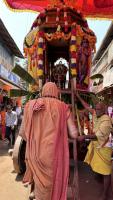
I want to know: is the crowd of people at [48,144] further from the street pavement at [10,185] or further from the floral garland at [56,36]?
the floral garland at [56,36]

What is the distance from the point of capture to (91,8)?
12.0 meters

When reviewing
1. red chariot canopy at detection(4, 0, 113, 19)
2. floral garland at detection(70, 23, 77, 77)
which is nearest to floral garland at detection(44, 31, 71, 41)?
floral garland at detection(70, 23, 77, 77)

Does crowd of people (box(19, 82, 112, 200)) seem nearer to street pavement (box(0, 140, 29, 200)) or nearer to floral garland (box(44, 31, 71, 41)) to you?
street pavement (box(0, 140, 29, 200))

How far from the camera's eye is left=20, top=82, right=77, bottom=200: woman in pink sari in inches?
158

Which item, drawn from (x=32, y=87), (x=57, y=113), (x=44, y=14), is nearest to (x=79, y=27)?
(x=44, y=14)

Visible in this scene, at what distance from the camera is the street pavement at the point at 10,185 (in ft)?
19.4

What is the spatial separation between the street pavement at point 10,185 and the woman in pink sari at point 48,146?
6.03ft

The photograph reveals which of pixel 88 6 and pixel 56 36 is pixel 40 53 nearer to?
pixel 56 36

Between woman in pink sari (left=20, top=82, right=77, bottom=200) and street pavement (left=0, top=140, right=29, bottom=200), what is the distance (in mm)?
1838

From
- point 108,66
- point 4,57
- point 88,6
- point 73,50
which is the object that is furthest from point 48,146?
point 4,57

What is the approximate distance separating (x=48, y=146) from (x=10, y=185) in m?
3.00

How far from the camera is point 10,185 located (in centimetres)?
→ 671

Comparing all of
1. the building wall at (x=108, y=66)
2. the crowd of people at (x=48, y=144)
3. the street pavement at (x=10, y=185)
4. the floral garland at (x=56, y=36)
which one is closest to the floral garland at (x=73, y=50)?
the floral garland at (x=56, y=36)

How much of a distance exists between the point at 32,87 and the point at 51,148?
4233mm
